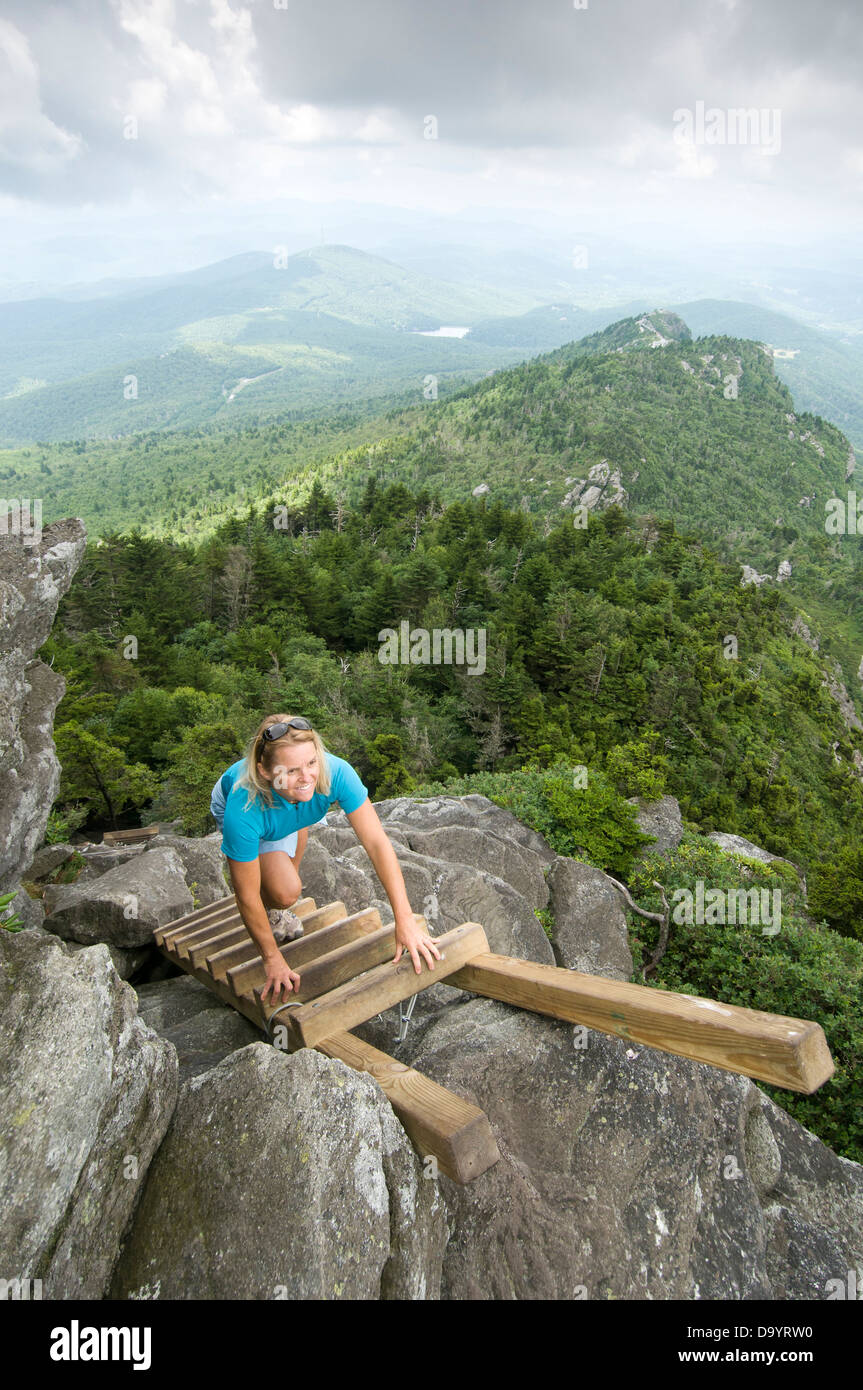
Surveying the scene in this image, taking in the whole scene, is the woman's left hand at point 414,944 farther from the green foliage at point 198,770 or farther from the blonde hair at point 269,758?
the green foliage at point 198,770

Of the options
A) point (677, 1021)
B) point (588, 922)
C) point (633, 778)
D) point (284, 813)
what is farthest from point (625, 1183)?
point (633, 778)

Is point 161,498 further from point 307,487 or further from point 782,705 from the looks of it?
point 782,705

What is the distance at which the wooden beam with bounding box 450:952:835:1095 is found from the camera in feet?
10.6

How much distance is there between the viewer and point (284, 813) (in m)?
4.87

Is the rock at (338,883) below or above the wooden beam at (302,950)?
below

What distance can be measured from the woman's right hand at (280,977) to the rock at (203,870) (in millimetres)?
5619

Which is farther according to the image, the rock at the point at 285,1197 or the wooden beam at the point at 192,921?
the wooden beam at the point at 192,921

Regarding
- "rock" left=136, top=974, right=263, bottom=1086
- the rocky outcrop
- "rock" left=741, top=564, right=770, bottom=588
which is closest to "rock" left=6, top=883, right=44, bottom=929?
"rock" left=136, top=974, right=263, bottom=1086

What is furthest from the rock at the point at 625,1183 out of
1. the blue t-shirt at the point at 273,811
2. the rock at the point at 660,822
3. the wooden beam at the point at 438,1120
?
the rock at the point at 660,822

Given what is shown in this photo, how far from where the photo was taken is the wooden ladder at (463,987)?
11.0ft

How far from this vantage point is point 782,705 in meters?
55.9

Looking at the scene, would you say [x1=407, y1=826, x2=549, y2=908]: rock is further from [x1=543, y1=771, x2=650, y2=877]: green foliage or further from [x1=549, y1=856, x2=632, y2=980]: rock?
[x1=543, y1=771, x2=650, y2=877]: green foliage

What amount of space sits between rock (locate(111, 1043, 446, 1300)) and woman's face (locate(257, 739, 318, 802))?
1.53 metres

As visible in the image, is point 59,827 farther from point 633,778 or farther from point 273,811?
point 273,811
